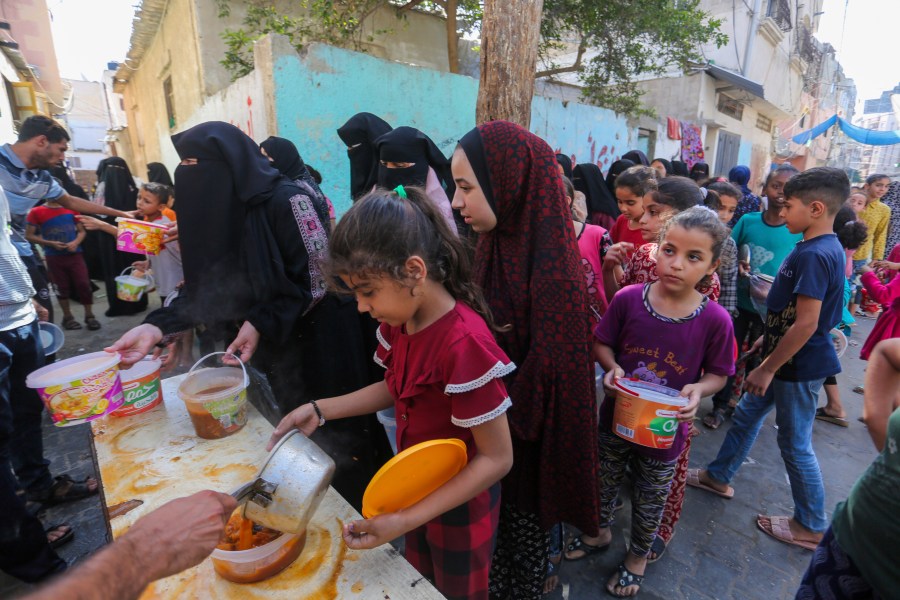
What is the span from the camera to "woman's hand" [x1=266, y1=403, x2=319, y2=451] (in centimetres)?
140

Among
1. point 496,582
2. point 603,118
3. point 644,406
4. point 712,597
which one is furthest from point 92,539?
point 603,118

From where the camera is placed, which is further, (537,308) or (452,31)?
(452,31)

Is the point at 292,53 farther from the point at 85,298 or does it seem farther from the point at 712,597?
the point at 712,597

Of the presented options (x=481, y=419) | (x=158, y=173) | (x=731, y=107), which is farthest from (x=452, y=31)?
(x=731, y=107)

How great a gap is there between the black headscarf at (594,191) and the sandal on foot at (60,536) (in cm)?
475

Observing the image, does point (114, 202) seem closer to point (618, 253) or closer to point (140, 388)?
point (140, 388)

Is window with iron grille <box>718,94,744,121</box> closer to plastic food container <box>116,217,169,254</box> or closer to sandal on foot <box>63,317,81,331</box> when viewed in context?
plastic food container <box>116,217,169,254</box>

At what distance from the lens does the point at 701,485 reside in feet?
9.71

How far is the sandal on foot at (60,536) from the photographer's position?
2.49 m

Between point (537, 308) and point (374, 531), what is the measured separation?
929 millimetres

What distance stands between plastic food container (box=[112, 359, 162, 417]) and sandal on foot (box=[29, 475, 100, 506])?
1623mm

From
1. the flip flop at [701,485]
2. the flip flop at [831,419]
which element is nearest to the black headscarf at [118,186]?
the flip flop at [701,485]

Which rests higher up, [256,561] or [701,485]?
[256,561]

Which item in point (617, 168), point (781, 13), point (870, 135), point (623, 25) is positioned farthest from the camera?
point (870, 135)
